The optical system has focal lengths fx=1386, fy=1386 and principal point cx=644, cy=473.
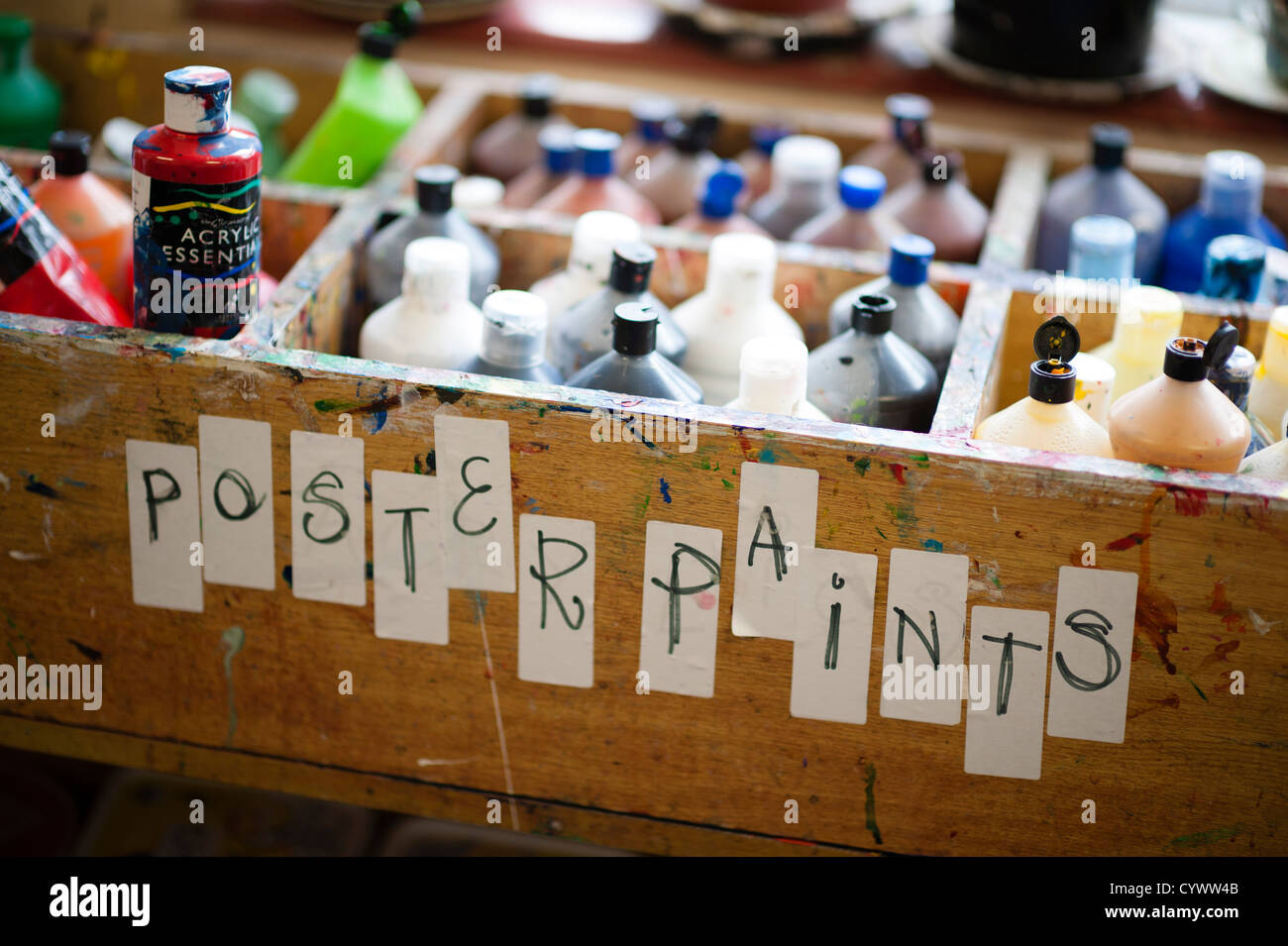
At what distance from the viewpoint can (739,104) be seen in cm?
203

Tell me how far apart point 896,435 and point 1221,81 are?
1.28 meters

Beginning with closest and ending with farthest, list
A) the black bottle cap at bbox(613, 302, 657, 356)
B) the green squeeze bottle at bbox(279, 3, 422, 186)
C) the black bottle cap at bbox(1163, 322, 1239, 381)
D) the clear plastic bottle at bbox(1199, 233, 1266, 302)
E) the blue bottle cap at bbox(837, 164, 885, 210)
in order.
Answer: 1. the black bottle cap at bbox(1163, 322, 1239, 381)
2. the black bottle cap at bbox(613, 302, 657, 356)
3. the clear plastic bottle at bbox(1199, 233, 1266, 302)
4. the blue bottle cap at bbox(837, 164, 885, 210)
5. the green squeeze bottle at bbox(279, 3, 422, 186)

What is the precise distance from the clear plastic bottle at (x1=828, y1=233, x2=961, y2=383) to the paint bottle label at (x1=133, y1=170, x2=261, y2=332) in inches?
22.5

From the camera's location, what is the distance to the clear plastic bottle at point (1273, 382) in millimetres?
1249

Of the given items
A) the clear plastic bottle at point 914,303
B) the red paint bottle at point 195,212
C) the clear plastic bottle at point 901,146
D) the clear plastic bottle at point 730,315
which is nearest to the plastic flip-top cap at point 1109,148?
the clear plastic bottle at point 901,146

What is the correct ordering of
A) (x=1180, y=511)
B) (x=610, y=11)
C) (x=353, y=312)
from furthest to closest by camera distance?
(x=610, y=11) < (x=353, y=312) < (x=1180, y=511)

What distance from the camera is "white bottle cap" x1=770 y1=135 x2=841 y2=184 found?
1.69 meters

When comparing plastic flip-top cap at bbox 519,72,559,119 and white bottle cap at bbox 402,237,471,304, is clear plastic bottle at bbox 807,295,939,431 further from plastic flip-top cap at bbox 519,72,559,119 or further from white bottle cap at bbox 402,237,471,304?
plastic flip-top cap at bbox 519,72,559,119

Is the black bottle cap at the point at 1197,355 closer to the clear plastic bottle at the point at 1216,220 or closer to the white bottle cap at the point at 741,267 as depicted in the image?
the white bottle cap at the point at 741,267

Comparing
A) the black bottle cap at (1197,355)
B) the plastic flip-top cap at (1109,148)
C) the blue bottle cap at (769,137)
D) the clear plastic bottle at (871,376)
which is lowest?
the clear plastic bottle at (871,376)

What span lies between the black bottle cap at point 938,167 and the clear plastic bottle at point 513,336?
0.62 meters

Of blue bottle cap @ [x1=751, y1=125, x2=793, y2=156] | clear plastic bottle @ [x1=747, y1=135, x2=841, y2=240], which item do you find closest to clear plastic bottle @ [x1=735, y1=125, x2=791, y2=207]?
blue bottle cap @ [x1=751, y1=125, x2=793, y2=156]
